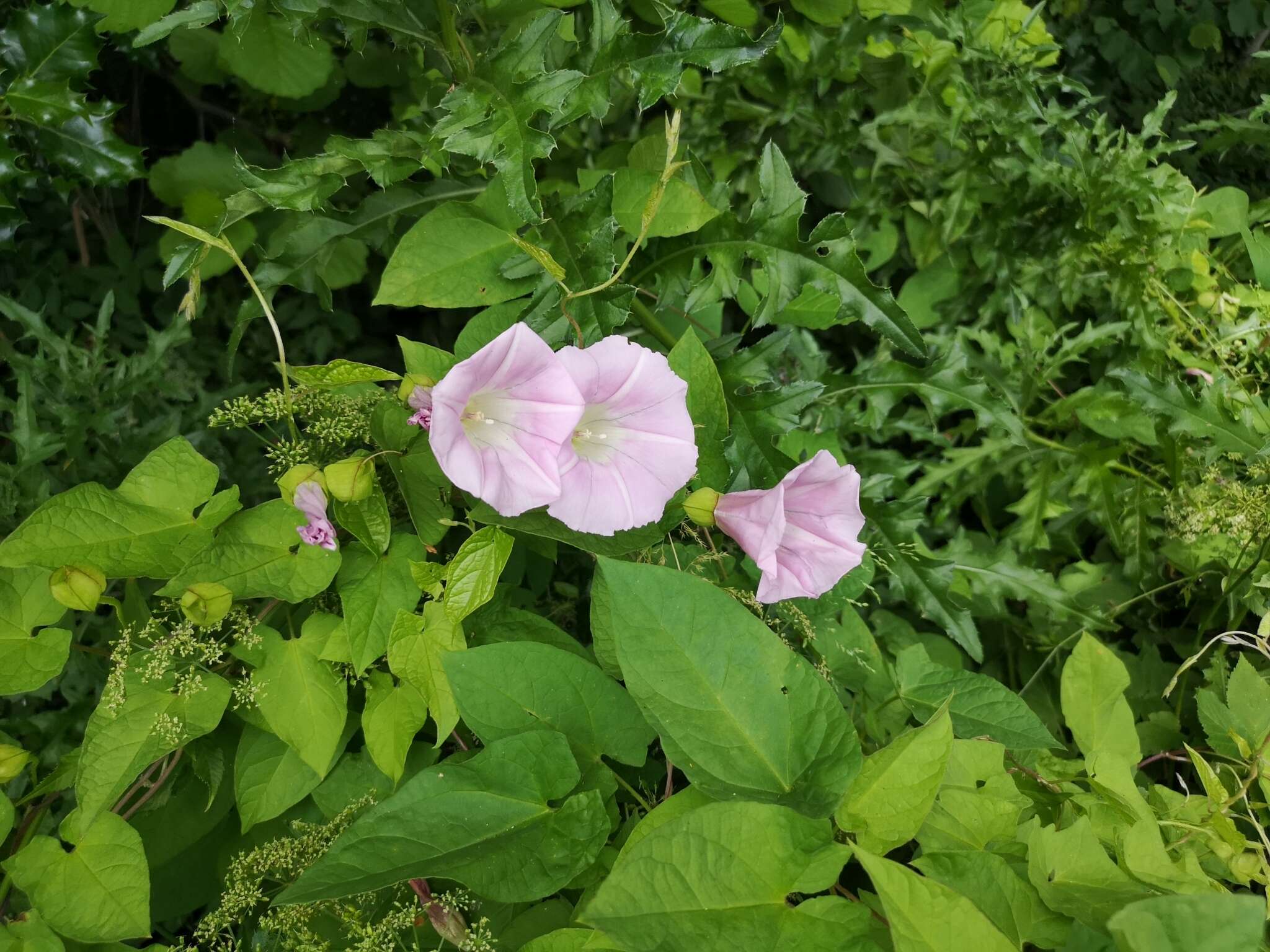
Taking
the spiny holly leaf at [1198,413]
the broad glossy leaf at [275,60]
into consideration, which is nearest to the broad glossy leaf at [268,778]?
the broad glossy leaf at [275,60]

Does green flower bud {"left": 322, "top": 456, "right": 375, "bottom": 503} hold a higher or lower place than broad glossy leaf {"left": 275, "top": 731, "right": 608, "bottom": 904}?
higher

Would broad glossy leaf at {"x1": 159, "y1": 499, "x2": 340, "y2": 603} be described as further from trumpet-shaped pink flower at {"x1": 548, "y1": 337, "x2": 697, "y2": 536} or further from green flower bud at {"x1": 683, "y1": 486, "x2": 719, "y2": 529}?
green flower bud at {"x1": 683, "y1": 486, "x2": 719, "y2": 529}

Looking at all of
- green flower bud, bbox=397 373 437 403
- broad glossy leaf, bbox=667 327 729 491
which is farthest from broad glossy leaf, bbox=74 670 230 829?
broad glossy leaf, bbox=667 327 729 491

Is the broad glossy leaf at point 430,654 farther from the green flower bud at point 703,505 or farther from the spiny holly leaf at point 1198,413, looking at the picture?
the spiny holly leaf at point 1198,413

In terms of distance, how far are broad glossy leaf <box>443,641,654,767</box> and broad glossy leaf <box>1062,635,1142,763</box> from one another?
462 millimetres

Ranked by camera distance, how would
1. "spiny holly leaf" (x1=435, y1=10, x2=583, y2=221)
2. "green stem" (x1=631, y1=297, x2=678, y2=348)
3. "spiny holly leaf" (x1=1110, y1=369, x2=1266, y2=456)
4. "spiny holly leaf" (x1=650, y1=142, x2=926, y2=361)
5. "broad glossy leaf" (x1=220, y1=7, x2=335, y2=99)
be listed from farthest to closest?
"broad glossy leaf" (x1=220, y1=7, x2=335, y2=99), "spiny holly leaf" (x1=1110, y1=369, x2=1266, y2=456), "green stem" (x1=631, y1=297, x2=678, y2=348), "spiny holly leaf" (x1=650, y1=142, x2=926, y2=361), "spiny holly leaf" (x1=435, y1=10, x2=583, y2=221)

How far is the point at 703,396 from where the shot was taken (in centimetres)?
92

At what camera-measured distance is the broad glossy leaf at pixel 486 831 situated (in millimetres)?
710

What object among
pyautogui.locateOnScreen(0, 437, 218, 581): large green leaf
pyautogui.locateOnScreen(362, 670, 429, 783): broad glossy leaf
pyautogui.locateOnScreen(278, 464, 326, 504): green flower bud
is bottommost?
pyautogui.locateOnScreen(362, 670, 429, 783): broad glossy leaf

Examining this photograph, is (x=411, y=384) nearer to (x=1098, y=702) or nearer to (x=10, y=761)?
(x=10, y=761)

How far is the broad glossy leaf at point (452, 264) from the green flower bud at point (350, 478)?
24cm

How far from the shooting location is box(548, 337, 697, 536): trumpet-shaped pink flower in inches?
31.1

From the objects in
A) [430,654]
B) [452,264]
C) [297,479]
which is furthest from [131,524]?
[452,264]

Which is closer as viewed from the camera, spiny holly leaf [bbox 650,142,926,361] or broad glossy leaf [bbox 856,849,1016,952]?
broad glossy leaf [bbox 856,849,1016,952]
